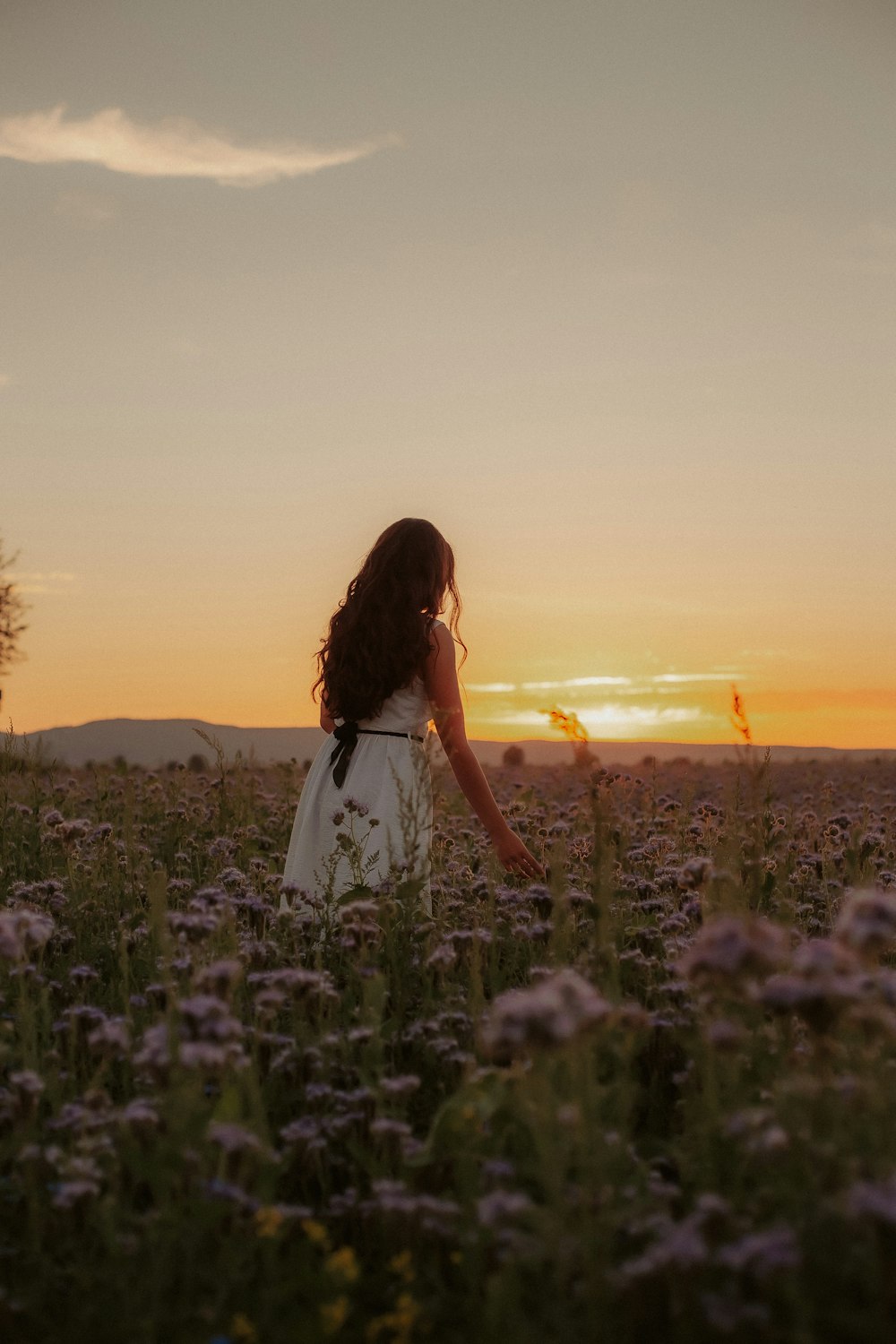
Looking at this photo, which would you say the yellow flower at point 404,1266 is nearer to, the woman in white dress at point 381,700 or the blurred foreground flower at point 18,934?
the blurred foreground flower at point 18,934

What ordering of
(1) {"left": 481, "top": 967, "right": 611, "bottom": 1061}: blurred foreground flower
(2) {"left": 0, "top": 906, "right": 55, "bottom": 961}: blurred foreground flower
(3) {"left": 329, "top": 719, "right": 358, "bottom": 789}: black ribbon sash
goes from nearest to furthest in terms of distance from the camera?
(1) {"left": 481, "top": 967, "right": 611, "bottom": 1061}: blurred foreground flower
(2) {"left": 0, "top": 906, "right": 55, "bottom": 961}: blurred foreground flower
(3) {"left": 329, "top": 719, "right": 358, "bottom": 789}: black ribbon sash

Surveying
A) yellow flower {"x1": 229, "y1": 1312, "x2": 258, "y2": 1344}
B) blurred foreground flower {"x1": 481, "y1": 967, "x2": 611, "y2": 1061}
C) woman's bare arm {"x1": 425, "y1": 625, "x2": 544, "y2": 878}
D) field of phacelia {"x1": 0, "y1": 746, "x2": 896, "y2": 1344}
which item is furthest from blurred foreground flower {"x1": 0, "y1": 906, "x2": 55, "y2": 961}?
woman's bare arm {"x1": 425, "y1": 625, "x2": 544, "y2": 878}

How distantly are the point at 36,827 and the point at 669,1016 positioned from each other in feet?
17.4

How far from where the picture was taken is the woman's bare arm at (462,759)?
6777 millimetres

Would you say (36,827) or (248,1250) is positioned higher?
(36,827)

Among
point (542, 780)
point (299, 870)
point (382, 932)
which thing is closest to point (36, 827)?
point (299, 870)

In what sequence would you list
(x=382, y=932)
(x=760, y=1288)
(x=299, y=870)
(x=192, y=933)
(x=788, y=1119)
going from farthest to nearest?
(x=299, y=870) < (x=382, y=932) < (x=192, y=933) < (x=788, y=1119) < (x=760, y=1288)

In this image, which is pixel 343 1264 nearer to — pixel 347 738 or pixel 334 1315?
pixel 334 1315

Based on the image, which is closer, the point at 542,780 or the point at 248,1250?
the point at 248,1250

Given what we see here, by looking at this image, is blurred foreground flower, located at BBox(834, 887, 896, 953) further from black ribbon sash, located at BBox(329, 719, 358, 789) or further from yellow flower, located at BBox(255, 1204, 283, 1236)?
black ribbon sash, located at BBox(329, 719, 358, 789)

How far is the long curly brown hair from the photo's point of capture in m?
7.33

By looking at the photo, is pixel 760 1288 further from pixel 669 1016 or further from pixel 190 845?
pixel 190 845

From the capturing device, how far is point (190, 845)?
8812mm

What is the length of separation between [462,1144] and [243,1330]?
873mm
